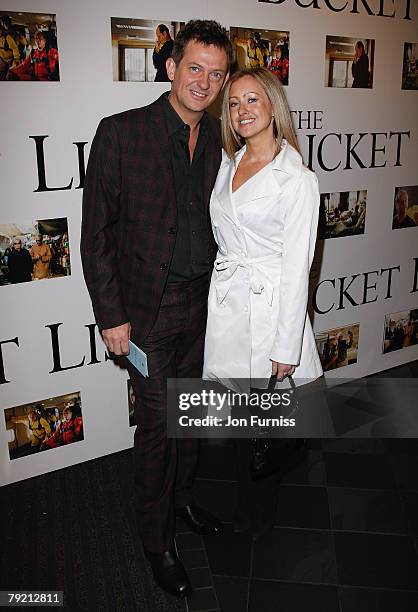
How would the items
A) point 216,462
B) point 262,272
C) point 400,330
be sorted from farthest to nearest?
point 400,330 → point 216,462 → point 262,272

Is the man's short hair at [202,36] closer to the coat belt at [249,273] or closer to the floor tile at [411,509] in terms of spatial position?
the coat belt at [249,273]

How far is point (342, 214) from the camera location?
→ 333 centimetres

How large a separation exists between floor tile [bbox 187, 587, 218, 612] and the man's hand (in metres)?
0.86

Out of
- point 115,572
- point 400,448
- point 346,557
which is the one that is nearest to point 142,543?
point 115,572

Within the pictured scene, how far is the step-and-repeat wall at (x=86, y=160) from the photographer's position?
2.40 metres

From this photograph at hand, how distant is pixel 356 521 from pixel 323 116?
1934mm

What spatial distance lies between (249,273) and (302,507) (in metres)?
1.09

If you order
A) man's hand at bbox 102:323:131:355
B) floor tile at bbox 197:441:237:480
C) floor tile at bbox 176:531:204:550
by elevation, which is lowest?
floor tile at bbox 176:531:204:550

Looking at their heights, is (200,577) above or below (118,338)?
below

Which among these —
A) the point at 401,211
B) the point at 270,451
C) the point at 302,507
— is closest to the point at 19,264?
the point at 270,451

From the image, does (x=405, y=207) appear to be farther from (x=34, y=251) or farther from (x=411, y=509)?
(x=34, y=251)

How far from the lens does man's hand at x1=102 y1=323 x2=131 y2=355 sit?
2.04 metres

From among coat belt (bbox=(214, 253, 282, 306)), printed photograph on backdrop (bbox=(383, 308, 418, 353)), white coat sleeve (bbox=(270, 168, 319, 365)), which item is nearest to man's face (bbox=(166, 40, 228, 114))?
white coat sleeve (bbox=(270, 168, 319, 365))

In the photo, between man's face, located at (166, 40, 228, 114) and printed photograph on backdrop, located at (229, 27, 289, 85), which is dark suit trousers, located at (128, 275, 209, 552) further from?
printed photograph on backdrop, located at (229, 27, 289, 85)
